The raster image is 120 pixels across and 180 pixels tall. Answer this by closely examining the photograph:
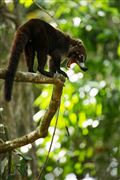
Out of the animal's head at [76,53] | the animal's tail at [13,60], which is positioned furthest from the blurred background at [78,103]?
the animal's tail at [13,60]

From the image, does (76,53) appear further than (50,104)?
Yes

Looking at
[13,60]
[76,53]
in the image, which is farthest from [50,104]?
[76,53]

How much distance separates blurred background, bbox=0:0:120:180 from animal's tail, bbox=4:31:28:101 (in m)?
1.67

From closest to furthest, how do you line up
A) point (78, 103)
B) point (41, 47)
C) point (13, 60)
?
1. point (13, 60)
2. point (41, 47)
3. point (78, 103)

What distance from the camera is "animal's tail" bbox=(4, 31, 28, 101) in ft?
13.9

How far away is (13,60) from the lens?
4.46 metres

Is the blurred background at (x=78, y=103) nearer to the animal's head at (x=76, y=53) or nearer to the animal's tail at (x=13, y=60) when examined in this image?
the animal's head at (x=76, y=53)

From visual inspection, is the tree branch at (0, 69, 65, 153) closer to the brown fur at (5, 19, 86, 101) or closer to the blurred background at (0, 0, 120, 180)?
the brown fur at (5, 19, 86, 101)

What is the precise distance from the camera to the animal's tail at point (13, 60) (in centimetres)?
423

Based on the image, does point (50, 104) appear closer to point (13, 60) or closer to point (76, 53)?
point (13, 60)

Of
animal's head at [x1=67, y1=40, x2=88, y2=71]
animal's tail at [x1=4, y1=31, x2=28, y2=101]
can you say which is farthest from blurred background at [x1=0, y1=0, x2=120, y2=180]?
animal's tail at [x1=4, y1=31, x2=28, y2=101]

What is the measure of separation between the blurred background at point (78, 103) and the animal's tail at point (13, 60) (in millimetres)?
1673

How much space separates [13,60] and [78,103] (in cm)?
250

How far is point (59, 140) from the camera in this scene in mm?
7625
